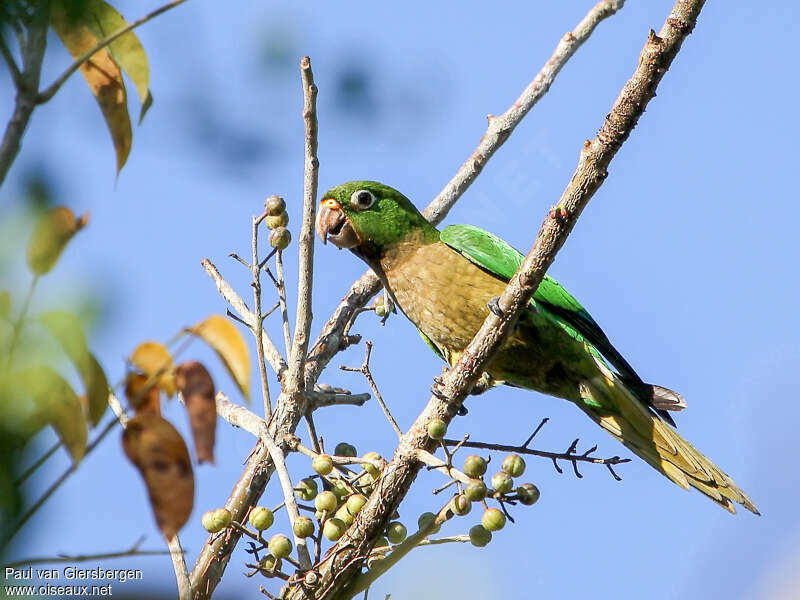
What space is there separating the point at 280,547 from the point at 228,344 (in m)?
1.18

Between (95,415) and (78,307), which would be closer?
(78,307)

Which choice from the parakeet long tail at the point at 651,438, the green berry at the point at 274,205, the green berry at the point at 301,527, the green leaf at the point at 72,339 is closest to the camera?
the green leaf at the point at 72,339

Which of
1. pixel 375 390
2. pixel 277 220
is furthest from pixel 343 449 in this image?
pixel 277 220

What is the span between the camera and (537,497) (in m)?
2.98

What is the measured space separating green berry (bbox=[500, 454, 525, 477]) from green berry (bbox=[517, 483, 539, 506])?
57 mm

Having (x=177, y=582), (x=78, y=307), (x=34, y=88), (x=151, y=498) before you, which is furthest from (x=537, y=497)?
(x=34, y=88)

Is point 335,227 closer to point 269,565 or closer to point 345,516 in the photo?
point 345,516

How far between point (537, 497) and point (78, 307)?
185cm

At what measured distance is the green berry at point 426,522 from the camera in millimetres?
3043

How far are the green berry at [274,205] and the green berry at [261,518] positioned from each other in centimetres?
123

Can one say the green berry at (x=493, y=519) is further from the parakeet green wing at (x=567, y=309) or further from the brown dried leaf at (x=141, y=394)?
the parakeet green wing at (x=567, y=309)

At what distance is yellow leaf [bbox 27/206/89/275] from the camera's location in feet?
5.38

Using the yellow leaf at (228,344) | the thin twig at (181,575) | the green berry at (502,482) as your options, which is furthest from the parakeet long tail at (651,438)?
the yellow leaf at (228,344)

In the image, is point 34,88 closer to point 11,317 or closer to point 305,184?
point 11,317
